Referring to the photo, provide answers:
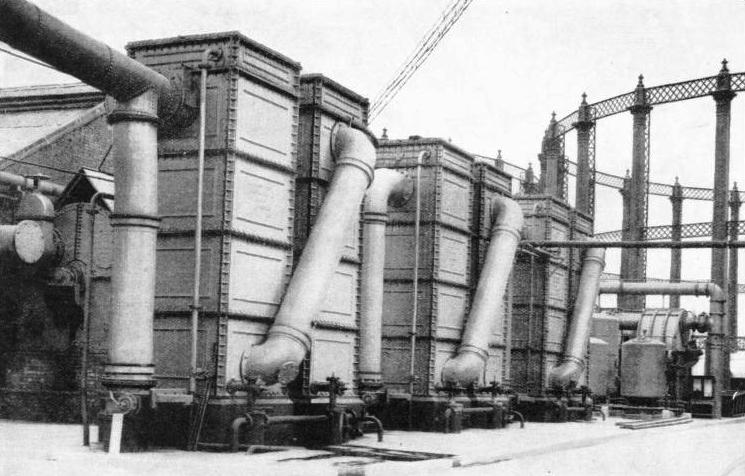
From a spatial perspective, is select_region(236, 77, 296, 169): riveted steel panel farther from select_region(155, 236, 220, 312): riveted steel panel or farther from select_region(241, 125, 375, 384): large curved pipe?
select_region(155, 236, 220, 312): riveted steel panel

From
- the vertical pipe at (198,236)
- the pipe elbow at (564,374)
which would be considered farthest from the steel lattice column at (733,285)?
the vertical pipe at (198,236)

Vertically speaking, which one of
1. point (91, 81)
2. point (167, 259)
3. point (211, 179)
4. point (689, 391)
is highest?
point (91, 81)

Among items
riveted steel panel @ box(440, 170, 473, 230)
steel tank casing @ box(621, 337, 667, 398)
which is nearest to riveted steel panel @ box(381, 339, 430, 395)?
riveted steel panel @ box(440, 170, 473, 230)

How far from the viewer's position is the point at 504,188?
22.3 m

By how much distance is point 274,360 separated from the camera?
12906 millimetres

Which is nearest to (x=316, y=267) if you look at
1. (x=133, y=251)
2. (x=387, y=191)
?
(x=133, y=251)

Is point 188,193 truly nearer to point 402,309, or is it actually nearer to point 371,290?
point 371,290

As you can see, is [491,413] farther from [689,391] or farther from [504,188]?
[689,391]

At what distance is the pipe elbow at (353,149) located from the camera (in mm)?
14781

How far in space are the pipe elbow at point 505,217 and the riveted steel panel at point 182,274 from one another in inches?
373

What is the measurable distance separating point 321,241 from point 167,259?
2.14 meters

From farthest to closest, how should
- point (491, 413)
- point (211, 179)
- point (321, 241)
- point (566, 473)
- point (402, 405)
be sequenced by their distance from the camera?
point (491, 413) → point (402, 405) → point (321, 241) → point (211, 179) → point (566, 473)

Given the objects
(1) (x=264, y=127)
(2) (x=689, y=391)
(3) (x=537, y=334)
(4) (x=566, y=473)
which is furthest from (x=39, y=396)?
(2) (x=689, y=391)

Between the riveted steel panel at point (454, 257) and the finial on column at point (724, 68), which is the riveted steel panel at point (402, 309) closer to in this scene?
the riveted steel panel at point (454, 257)
